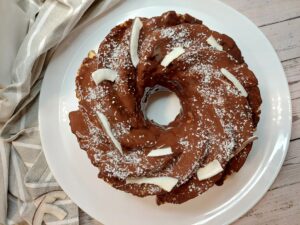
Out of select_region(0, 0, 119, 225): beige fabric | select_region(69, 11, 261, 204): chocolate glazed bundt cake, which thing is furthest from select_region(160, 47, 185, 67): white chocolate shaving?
select_region(0, 0, 119, 225): beige fabric

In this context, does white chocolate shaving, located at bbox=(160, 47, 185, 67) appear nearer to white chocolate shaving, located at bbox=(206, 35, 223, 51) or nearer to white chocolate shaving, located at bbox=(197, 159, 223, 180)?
white chocolate shaving, located at bbox=(206, 35, 223, 51)

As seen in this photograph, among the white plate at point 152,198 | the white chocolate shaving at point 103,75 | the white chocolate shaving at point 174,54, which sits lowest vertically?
the white plate at point 152,198

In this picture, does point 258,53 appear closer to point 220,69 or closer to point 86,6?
point 220,69

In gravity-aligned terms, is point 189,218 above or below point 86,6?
below

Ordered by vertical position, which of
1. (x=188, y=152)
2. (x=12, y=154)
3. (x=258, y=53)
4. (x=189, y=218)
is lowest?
(x=189, y=218)

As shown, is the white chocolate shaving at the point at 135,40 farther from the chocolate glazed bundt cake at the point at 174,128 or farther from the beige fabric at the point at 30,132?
the beige fabric at the point at 30,132

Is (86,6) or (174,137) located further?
(86,6)

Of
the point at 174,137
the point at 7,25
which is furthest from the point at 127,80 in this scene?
the point at 7,25

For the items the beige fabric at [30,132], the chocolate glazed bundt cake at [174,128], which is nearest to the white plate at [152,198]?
the beige fabric at [30,132]
